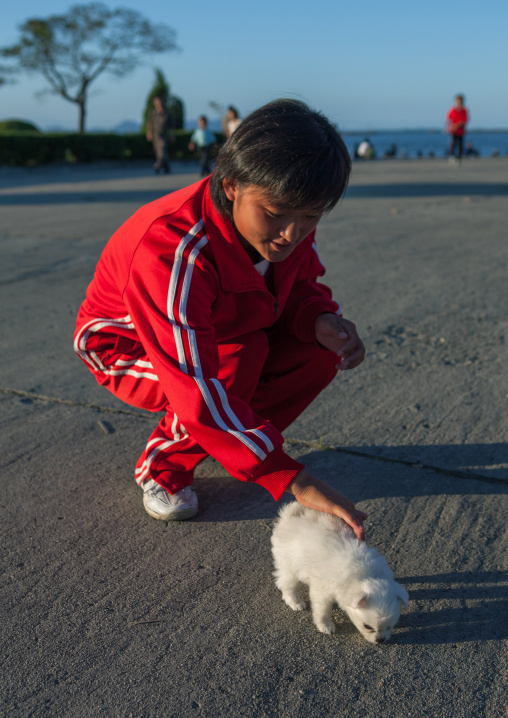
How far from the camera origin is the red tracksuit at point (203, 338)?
185 cm

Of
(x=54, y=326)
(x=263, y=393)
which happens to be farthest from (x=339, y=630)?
(x=54, y=326)

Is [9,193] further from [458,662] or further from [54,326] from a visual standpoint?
[458,662]

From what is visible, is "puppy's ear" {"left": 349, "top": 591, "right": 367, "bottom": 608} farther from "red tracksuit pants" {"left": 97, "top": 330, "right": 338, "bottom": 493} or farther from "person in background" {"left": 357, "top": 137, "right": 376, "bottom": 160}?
"person in background" {"left": 357, "top": 137, "right": 376, "bottom": 160}

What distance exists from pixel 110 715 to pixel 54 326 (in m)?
3.21

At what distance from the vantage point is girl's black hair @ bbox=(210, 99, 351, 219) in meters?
1.78

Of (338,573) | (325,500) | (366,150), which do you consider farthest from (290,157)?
(366,150)

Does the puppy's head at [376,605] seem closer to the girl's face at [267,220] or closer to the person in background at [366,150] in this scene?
the girl's face at [267,220]

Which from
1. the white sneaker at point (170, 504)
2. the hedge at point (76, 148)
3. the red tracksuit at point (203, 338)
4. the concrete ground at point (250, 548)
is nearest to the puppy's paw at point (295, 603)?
the concrete ground at point (250, 548)

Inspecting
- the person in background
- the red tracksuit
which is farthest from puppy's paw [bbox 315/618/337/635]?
the person in background

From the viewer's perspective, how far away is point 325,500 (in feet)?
5.81

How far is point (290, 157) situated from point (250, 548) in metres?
1.29

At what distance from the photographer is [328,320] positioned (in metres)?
2.46

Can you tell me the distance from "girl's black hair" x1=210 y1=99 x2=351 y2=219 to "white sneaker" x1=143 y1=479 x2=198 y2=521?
115 cm

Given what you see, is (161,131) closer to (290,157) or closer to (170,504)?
(170,504)
